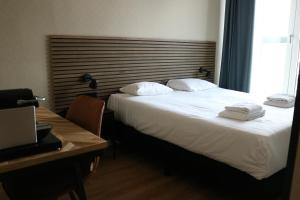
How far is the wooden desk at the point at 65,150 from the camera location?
105 centimetres

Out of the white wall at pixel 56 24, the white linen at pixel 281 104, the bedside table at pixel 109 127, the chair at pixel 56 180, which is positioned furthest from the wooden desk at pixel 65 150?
the white linen at pixel 281 104

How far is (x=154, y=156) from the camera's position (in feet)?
9.52

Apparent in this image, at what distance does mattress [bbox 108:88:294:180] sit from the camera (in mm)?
1835

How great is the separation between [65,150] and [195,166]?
141 centimetres

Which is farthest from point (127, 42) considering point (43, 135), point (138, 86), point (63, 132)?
point (43, 135)

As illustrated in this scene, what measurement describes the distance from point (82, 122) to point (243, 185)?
1266 millimetres

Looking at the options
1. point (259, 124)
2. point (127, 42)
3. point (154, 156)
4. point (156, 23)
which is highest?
point (156, 23)

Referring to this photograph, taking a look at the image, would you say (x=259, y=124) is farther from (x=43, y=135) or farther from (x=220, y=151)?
(x=43, y=135)

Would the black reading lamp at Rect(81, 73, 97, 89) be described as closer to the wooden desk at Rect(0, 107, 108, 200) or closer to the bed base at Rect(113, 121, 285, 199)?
the bed base at Rect(113, 121, 285, 199)

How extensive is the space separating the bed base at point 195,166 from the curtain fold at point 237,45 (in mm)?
2024

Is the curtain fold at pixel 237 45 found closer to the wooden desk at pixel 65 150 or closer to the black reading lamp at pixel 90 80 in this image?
the black reading lamp at pixel 90 80

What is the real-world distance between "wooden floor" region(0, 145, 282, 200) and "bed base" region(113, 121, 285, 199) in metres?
0.06

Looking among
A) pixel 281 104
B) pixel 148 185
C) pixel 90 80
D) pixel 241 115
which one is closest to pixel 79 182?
pixel 148 185

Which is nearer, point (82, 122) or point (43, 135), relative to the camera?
point (43, 135)
